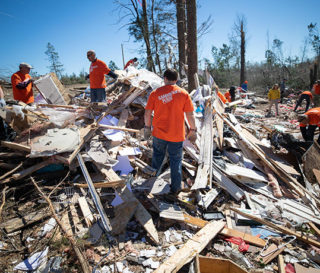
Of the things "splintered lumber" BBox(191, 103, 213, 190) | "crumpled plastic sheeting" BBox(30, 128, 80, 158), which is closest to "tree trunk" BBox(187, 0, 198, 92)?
"splintered lumber" BBox(191, 103, 213, 190)

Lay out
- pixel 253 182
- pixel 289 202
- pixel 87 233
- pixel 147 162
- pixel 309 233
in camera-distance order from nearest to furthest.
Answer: pixel 87 233 → pixel 309 233 → pixel 289 202 → pixel 253 182 → pixel 147 162

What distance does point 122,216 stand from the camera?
2730mm

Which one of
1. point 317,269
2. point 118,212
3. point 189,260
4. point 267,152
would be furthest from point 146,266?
point 267,152

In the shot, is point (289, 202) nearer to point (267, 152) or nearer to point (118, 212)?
point (267, 152)

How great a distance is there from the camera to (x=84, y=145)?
370 cm

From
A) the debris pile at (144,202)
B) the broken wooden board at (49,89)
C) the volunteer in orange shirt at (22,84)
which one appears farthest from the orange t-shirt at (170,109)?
the broken wooden board at (49,89)

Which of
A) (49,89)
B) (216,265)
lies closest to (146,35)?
(49,89)

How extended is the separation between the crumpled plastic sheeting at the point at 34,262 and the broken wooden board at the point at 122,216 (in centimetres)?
83

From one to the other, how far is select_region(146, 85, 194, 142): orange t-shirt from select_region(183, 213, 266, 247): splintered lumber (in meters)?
1.21

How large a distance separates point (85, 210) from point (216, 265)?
1974 millimetres

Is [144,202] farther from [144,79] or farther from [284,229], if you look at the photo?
[144,79]

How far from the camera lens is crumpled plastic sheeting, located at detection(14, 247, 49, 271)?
2.16 metres

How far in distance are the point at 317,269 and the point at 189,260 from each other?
60.0 inches

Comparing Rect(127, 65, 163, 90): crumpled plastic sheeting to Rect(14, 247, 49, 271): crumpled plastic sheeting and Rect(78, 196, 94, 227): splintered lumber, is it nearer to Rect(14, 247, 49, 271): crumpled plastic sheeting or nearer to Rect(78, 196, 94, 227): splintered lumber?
Rect(78, 196, 94, 227): splintered lumber
